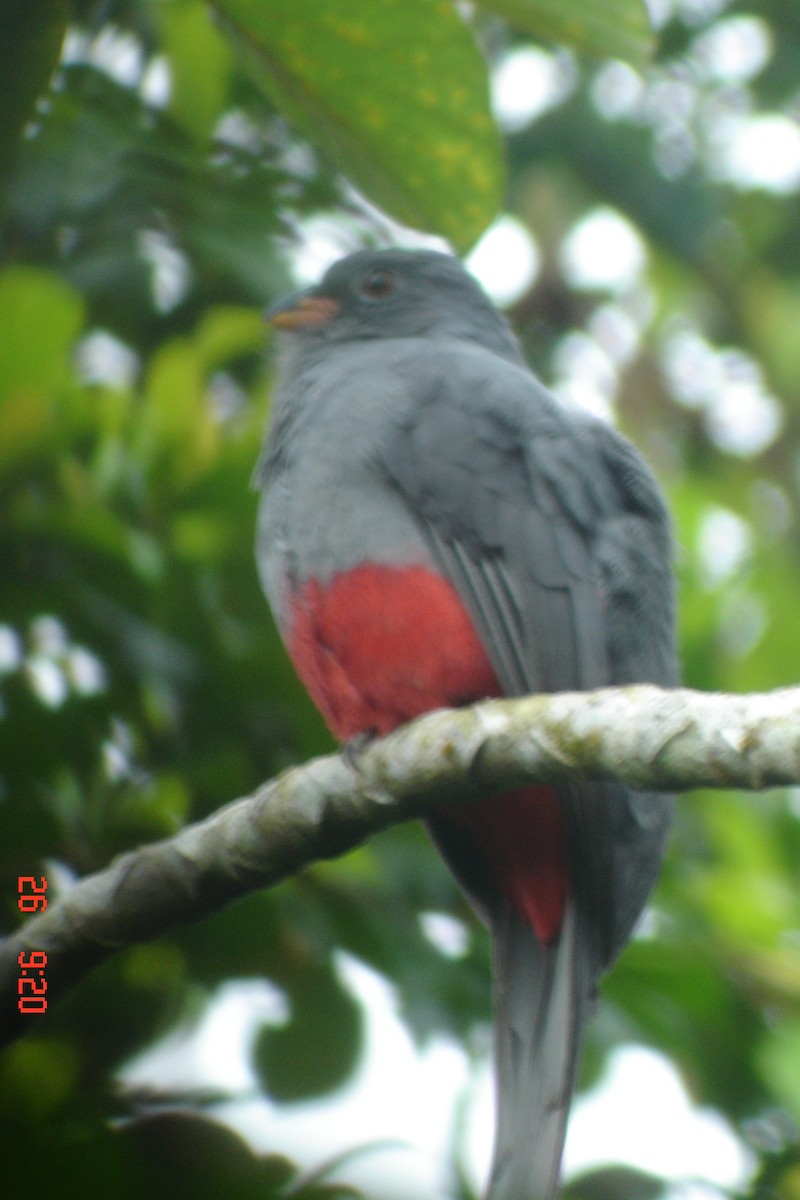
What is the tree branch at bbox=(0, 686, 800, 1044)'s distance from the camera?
208 cm

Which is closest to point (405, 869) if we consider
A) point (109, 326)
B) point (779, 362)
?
point (109, 326)

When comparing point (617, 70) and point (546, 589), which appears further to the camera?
point (617, 70)

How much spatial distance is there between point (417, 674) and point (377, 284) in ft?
4.44

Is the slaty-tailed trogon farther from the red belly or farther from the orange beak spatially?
the orange beak

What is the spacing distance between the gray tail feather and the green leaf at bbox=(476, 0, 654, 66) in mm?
1495

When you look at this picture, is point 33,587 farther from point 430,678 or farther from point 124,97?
point 124,97

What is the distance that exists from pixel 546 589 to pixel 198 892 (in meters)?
0.83

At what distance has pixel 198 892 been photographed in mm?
2438

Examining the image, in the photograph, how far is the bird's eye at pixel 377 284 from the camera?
3.74m

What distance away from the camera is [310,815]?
2396 millimetres

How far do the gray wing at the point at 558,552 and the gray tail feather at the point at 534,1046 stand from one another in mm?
103
